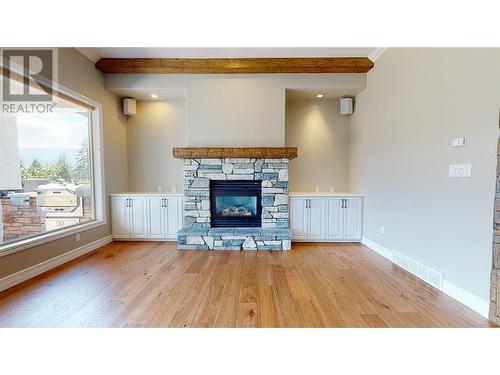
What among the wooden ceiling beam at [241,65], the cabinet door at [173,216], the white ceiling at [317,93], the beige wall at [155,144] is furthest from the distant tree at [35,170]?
the white ceiling at [317,93]

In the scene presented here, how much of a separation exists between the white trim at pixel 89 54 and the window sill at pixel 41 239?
2.62 meters

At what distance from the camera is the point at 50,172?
121 inches

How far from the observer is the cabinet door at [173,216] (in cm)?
406

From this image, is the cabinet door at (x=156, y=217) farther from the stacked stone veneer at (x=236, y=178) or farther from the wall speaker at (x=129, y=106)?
the wall speaker at (x=129, y=106)

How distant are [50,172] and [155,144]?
70.3 inches

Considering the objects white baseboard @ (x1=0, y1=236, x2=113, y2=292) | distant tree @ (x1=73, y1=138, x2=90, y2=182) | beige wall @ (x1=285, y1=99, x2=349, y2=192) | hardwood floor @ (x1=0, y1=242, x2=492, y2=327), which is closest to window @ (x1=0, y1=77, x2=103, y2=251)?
distant tree @ (x1=73, y1=138, x2=90, y2=182)

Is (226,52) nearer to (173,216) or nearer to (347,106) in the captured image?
(347,106)

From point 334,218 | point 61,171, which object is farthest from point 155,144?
point 334,218
